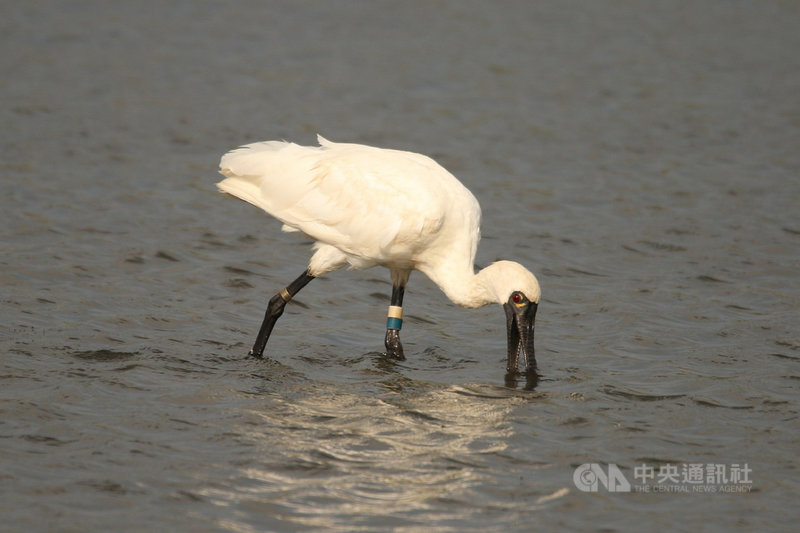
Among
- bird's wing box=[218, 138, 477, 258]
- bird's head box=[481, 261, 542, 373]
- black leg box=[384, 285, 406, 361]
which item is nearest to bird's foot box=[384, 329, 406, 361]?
black leg box=[384, 285, 406, 361]

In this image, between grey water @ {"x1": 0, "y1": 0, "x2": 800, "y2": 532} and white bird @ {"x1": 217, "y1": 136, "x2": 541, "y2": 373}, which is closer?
grey water @ {"x1": 0, "y1": 0, "x2": 800, "y2": 532}

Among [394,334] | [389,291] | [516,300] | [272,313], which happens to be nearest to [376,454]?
[516,300]

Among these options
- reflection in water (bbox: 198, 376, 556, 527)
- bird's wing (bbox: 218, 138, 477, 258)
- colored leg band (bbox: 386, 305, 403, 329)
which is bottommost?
reflection in water (bbox: 198, 376, 556, 527)

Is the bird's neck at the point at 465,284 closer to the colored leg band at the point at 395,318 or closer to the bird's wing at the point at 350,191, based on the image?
the bird's wing at the point at 350,191

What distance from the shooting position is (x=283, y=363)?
8906 millimetres

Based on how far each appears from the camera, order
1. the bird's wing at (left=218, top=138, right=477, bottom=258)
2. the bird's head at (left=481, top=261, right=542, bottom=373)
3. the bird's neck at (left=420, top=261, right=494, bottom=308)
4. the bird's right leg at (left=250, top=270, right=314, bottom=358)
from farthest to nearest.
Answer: the bird's right leg at (left=250, top=270, right=314, bottom=358), the bird's neck at (left=420, top=261, right=494, bottom=308), the bird's wing at (left=218, top=138, right=477, bottom=258), the bird's head at (left=481, top=261, right=542, bottom=373)

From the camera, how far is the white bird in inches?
338

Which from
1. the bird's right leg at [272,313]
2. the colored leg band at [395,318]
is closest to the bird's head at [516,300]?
the colored leg band at [395,318]

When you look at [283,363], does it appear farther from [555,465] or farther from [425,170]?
[555,465]

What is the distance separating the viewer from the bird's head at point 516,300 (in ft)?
27.9

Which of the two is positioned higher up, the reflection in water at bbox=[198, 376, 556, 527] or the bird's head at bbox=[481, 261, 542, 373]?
the bird's head at bbox=[481, 261, 542, 373]

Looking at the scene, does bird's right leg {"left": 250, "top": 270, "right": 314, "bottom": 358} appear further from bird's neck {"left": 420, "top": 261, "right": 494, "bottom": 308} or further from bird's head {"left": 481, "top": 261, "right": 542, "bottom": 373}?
bird's head {"left": 481, "top": 261, "right": 542, "bottom": 373}

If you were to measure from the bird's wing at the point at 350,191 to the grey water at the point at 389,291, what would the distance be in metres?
1.09

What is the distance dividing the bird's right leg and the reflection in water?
863 millimetres
